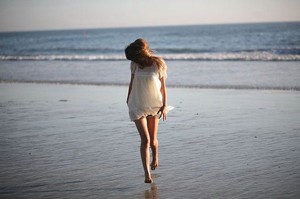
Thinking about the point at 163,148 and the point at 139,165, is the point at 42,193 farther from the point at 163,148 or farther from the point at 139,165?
the point at 163,148

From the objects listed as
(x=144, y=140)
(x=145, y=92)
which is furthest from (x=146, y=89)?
(x=144, y=140)

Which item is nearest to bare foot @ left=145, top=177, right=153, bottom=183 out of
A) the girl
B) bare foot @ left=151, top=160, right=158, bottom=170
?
the girl

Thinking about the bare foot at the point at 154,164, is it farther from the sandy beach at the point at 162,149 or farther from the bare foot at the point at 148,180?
the bare foot at the point at 148,180

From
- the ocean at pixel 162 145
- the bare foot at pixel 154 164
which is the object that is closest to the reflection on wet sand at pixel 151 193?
the ocean at pixel 162 145

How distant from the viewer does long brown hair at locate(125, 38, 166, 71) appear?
497 centimetres

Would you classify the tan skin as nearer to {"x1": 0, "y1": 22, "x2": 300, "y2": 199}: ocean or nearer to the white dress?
the white dress

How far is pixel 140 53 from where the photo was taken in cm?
498

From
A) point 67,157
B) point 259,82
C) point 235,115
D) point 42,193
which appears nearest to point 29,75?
point 259,82

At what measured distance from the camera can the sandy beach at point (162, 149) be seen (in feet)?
16.2

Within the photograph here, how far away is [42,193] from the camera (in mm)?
4852

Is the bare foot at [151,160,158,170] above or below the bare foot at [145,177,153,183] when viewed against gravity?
above

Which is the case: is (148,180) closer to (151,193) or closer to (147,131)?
(151,193)

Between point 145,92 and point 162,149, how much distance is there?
5.64ft

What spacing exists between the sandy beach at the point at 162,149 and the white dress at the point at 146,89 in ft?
2.97
